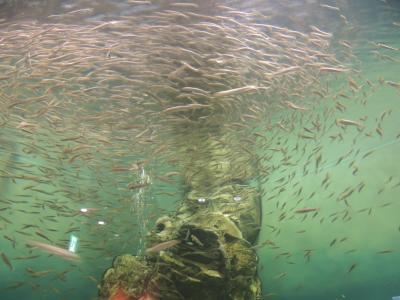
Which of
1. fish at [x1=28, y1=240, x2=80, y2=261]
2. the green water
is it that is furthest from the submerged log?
the green water

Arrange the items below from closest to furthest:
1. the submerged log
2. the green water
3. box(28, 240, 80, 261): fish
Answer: box(28, 240, 80, 261): fish
the submerged log
the green water

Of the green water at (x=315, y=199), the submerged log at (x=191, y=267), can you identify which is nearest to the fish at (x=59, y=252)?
the submerged log at (x=191, y=267)

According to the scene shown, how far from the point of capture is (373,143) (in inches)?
711

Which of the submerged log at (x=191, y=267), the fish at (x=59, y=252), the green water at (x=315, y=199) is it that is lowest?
the green water at (x=315, y=199)

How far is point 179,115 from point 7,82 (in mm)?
4869

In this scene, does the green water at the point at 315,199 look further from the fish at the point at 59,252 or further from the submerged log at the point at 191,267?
the fish at the point at 59,252

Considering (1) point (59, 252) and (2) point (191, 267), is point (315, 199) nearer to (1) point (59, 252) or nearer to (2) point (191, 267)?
(2) point (191, 267)

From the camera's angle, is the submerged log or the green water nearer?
the submerged log

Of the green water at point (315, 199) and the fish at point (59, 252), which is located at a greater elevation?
the fish at point (59, 252)

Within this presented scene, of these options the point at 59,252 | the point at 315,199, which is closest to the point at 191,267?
the point at 59,252

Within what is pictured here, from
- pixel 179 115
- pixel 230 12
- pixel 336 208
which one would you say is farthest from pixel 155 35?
pixel 336 208

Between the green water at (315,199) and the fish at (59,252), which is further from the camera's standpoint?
the green water at (315,199)

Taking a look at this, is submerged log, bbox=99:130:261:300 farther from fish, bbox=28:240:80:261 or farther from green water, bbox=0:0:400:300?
green water, bbox=0:0:400:300

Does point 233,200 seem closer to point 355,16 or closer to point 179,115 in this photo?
point 179,115
